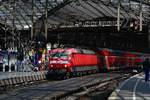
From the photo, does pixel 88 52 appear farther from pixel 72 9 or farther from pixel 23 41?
pixel 72 9

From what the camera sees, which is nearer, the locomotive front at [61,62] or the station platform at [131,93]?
the station platform at [131,93]

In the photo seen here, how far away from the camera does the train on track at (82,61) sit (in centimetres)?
3700

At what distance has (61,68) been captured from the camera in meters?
36.7

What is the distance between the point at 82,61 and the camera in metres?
41.2

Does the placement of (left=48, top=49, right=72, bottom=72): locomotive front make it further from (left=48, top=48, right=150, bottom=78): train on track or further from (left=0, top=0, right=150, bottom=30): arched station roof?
(left=0, top=0, right=150, bottom=30): arched station roof

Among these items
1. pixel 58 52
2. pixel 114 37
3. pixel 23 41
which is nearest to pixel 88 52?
pixel 58 52

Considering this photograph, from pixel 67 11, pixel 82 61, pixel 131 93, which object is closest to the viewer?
pixel 131 93

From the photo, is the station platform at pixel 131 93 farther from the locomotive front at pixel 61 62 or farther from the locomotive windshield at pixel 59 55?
the locomotive windshield at pixel 59 55

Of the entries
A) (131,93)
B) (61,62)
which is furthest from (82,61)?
(131,93)

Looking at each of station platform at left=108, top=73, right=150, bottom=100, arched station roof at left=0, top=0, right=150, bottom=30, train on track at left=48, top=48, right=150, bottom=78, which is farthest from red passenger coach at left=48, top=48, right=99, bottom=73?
arched station roof at left=0, top=0, right=150, bottom=30

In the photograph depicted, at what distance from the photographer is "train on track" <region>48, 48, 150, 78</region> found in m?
37.0

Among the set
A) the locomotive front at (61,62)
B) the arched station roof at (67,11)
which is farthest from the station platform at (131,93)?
Answer: the arched station roof at (67,11)

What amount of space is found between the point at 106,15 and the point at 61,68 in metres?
47.3

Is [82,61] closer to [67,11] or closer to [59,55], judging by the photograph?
[59,55]
